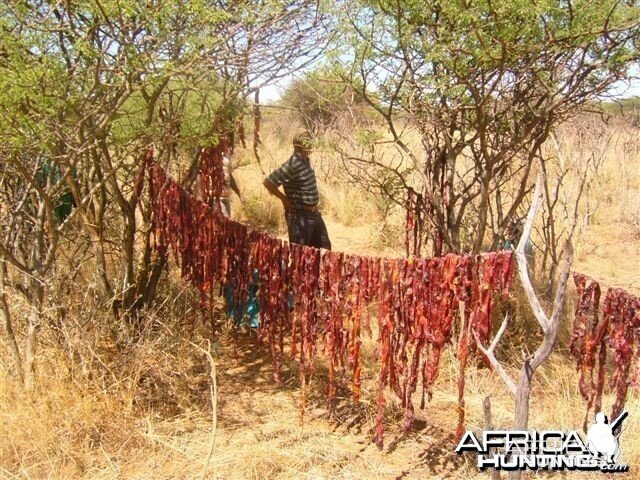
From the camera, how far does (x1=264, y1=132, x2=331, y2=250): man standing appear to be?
467 cm

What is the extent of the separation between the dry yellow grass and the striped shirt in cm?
115

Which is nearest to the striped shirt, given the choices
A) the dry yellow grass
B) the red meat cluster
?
the dry yellow grass

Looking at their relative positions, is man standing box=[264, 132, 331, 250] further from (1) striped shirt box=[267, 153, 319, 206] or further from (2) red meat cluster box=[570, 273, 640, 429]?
(2) red meat cluster box=[570, 273, 640, 429]

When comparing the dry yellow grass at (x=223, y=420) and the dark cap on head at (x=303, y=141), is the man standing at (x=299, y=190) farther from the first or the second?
the dry yellow grass at (x=223, y=420)

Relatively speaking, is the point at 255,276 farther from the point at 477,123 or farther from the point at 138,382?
the point at 477,123

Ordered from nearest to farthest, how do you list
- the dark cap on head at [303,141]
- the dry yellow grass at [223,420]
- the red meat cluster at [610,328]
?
1. the red meat cluster at [610,328]
2. the dry yellow grass at [223,420]
3. the dark cap on head at [303,141]

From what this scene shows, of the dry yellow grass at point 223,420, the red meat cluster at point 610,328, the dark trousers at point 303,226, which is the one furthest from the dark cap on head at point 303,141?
the red meat cluster at point 610,328

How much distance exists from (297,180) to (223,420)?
6.53 ft

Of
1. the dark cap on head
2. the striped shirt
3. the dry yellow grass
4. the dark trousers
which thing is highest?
the dark cap on head

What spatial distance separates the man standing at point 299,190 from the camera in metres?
4.67

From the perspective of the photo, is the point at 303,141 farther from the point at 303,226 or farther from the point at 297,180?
the point at 303,226

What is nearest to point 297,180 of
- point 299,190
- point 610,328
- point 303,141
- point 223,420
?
point 299,190

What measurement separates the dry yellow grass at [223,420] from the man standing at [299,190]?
1.00 m

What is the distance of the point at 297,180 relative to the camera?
4719mm
